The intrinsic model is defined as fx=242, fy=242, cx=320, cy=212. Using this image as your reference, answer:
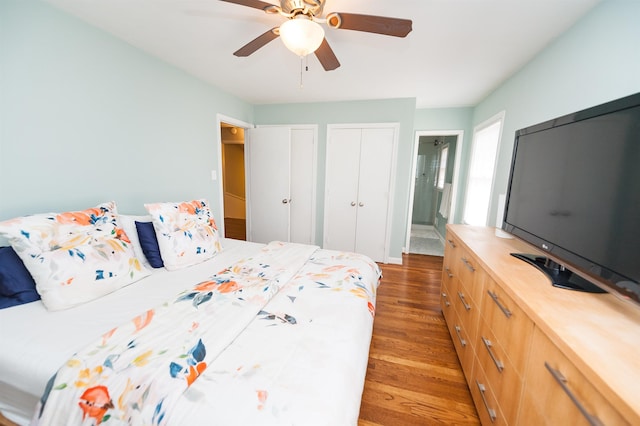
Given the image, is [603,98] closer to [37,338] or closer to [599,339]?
[599,339]

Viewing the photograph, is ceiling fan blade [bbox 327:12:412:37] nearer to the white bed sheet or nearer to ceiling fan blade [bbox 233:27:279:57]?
ceiling fan blade [bbox 233:27:279:57]

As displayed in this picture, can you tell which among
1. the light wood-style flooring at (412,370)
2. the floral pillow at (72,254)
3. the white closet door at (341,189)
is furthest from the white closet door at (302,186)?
the floral pillow at (72,254)

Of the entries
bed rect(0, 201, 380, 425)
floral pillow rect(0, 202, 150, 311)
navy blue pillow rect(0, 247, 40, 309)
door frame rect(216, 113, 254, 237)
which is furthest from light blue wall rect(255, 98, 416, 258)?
navy blue pillow rect(0, 247, 40, 309)

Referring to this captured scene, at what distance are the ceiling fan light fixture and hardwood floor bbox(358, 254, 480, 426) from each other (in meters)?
2.10

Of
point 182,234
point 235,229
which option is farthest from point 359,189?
point 235,229

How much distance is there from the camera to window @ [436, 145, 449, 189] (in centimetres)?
497

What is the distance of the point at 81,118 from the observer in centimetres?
175

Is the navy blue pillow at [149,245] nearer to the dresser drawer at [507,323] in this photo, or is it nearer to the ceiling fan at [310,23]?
the ceiling fan at [310,23]

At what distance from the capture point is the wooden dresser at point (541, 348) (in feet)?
2.10

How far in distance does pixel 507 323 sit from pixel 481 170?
2.68 m

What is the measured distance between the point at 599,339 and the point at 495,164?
241 cm

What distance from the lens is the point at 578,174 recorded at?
114 cm

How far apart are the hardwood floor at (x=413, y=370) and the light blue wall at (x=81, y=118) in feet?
8.01

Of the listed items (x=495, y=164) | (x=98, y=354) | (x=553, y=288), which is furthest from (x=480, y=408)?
(x=495, y=164)
